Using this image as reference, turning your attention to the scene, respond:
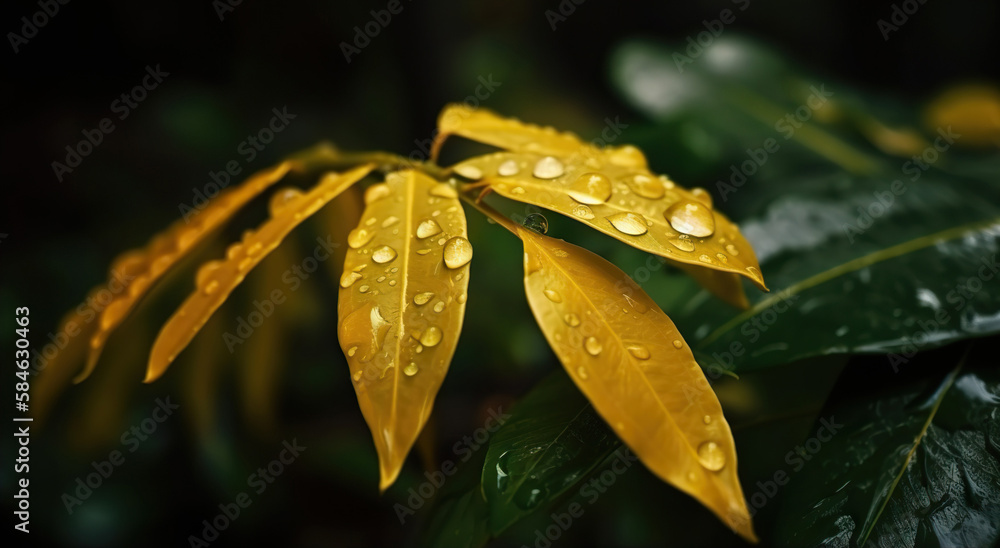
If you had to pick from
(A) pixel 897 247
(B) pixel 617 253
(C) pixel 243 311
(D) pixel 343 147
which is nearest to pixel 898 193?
(A) pixel 897 247

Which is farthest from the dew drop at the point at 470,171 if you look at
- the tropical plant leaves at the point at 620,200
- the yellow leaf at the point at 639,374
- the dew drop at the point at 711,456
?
the dew drop at the point at 711,456

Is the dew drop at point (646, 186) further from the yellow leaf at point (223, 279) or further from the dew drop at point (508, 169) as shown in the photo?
the yellow leaf at point (223, 279)

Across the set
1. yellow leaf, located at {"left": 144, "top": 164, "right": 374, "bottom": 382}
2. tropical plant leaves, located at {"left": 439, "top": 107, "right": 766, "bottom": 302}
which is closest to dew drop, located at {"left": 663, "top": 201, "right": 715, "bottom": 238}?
tropical plant leaves, located at {"left": 439, "top": 107, "right": 766, "bottom": 302}

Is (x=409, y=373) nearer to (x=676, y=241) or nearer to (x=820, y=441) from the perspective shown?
(x=676, y=241)

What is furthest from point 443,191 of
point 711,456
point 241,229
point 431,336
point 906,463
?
point 241,229

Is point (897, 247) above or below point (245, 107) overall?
below

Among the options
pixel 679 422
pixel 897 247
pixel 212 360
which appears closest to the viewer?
pixel 679 422

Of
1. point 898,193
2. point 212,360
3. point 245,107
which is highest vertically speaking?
point 245,107
